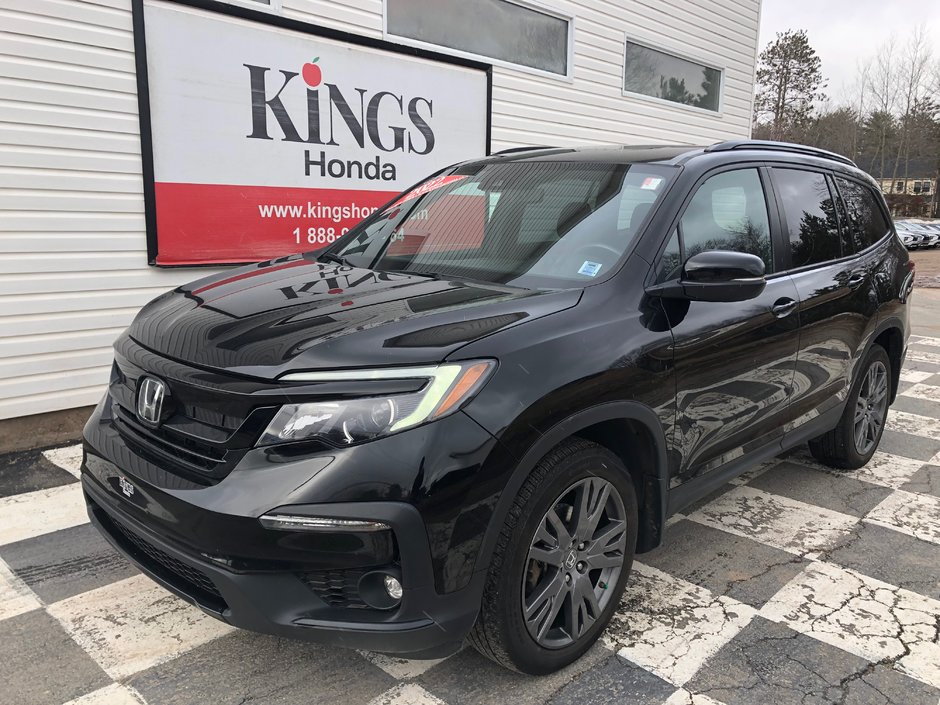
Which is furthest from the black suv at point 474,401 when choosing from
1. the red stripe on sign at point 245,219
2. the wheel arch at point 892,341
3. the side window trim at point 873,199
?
the red stripe on sign at point 245,219

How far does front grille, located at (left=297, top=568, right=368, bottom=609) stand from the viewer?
78.1 inches

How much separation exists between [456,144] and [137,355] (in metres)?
5.14

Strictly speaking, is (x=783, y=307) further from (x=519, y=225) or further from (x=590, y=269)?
(x=519, y=225)

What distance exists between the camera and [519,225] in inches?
122

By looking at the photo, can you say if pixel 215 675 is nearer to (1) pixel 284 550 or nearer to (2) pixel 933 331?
(1) pixel 284 550

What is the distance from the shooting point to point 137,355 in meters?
2.46

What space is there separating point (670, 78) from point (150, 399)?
31.9 feet

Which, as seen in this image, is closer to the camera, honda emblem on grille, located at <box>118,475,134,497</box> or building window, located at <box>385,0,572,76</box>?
honda emblem on grille, located at <box>118,475,134,497</box>

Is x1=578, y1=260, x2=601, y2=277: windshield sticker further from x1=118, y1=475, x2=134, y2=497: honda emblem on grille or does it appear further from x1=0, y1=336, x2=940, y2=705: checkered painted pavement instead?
x1=118, y1=475, x2=134, y2=497: honda emblem on grille

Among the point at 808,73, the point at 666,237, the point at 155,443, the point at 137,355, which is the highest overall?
the point at 808,73

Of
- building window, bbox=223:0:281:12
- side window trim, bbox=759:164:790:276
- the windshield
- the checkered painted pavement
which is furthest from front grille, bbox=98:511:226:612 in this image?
building window, bbox=223:0:281:12

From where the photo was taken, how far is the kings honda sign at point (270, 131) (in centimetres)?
511

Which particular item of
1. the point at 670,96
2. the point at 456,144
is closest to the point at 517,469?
the point at 456,144

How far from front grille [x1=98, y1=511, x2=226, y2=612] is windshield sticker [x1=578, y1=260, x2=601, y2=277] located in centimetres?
161
